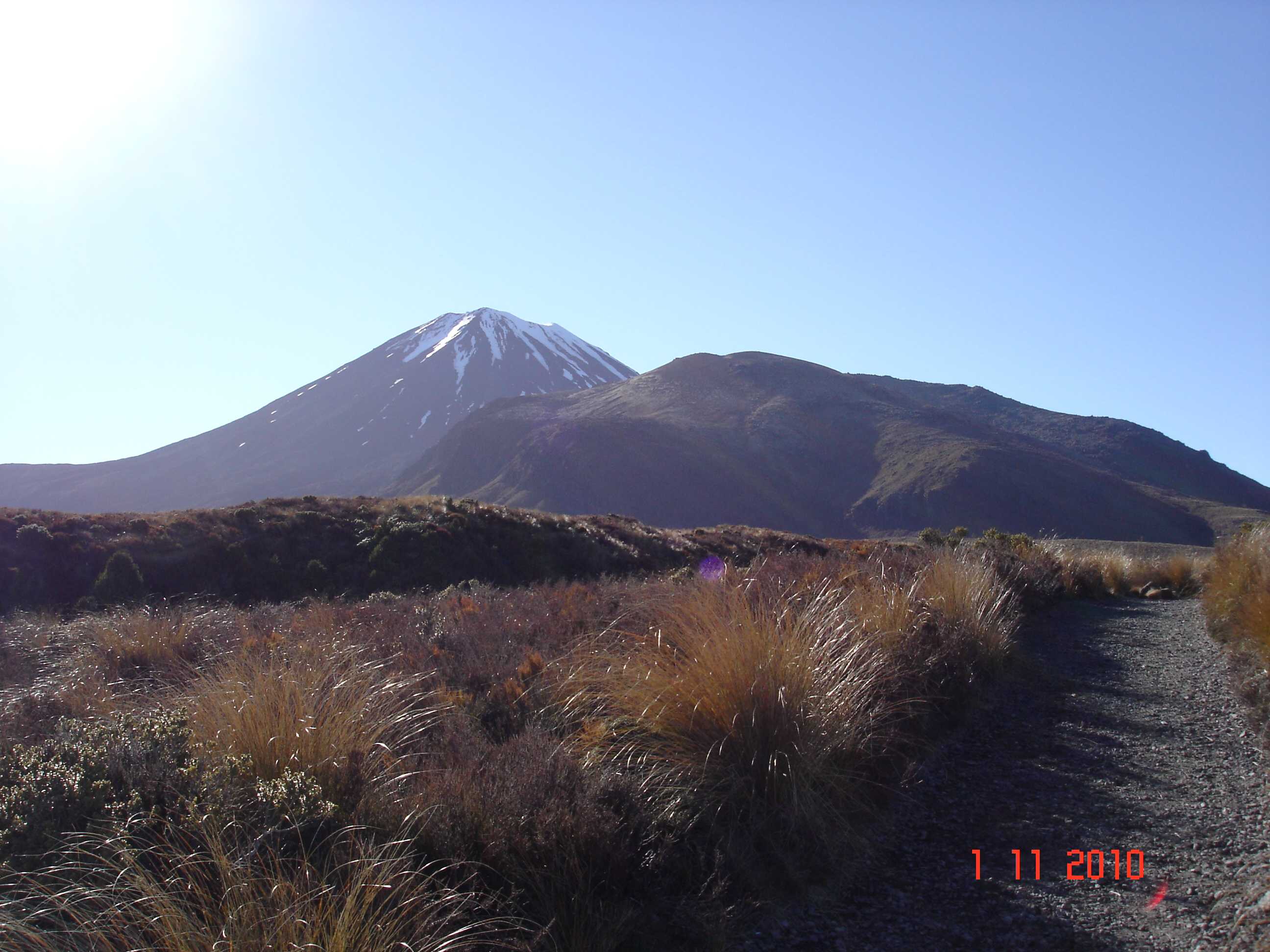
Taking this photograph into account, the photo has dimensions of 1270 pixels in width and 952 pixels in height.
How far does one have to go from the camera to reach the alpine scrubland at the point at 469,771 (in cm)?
244

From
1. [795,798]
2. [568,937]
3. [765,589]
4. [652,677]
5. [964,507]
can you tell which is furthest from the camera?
[964,507]

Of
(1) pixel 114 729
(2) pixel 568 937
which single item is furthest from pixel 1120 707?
(1) pixel 114 729

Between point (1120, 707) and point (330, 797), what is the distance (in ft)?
17.1

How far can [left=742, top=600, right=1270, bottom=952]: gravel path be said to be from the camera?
2.90 meters

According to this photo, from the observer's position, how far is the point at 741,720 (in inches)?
147

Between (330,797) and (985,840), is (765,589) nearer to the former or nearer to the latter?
(985,840)

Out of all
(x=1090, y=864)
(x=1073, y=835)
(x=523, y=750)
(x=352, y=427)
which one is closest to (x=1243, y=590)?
(x=1073, y=835)

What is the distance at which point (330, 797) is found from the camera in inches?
118

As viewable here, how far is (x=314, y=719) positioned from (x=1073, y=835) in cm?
334

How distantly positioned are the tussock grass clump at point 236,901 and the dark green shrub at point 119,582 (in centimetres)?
1013

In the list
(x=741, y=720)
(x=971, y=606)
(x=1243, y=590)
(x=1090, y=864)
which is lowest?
(x=1090, y=864)

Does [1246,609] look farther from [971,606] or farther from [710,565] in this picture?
[710,565]

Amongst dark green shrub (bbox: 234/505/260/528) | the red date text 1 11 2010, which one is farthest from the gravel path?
dark green shrub (bbox: 234/505/260/528)

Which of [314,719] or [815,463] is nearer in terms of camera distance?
[314,719]
